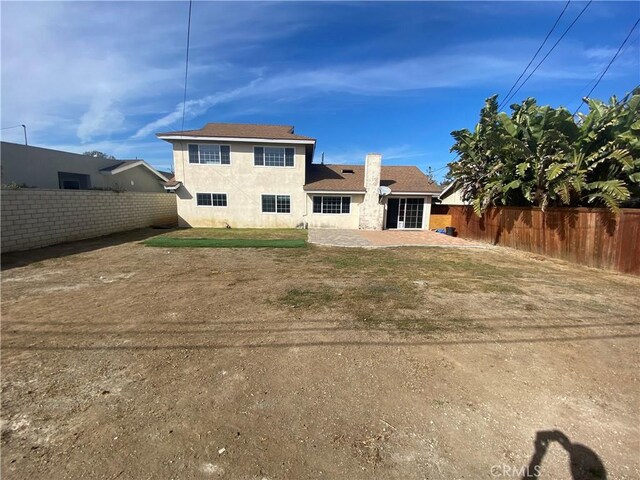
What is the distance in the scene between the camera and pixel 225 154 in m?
18.0

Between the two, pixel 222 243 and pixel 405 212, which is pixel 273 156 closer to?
pixel 222 243

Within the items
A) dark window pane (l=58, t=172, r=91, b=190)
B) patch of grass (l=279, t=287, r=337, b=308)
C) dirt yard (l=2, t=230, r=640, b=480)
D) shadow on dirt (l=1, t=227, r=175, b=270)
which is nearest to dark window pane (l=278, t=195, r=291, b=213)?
shadow on dirt (l=1, t=227, r=175, b=270)

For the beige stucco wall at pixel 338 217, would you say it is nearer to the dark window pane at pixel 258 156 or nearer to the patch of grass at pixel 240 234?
the patch of grass at pixel 240 234

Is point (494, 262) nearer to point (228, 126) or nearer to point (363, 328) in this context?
point (363, 328)

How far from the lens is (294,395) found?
2.92m

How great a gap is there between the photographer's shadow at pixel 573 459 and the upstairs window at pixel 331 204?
55.3 feet

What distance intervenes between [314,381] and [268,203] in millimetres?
16334

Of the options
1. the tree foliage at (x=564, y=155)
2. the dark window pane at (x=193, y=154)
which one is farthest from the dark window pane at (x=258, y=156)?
the tree foliage at (x=564, y=155)

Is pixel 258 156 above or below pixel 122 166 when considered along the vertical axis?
above

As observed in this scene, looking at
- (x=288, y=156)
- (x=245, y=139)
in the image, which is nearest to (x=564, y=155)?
(x=288, y=156)

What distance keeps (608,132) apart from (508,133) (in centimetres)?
306

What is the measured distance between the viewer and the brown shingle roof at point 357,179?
731 inches

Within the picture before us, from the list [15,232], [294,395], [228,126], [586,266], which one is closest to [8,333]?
[294,395]
